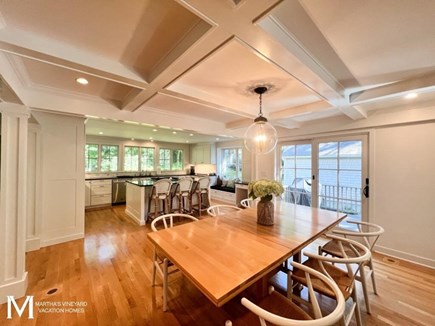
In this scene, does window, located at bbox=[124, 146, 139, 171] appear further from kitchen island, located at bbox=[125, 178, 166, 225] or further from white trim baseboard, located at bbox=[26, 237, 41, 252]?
white trim baseboard, located at bbox=[26, 237, 41, 252]

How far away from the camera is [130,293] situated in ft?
6.46

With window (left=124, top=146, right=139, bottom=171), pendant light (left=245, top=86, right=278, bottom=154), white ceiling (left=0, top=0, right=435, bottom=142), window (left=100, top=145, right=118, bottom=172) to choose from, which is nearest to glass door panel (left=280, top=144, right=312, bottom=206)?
white ceiling (left=0, top=0, right=435, bottom=142)

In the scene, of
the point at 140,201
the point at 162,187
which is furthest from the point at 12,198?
the point at 162,187

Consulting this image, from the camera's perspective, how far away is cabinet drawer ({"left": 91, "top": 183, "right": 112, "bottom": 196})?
17.8 feet

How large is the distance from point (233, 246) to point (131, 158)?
6345 millimetres

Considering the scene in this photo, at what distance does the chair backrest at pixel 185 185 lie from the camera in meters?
4.57

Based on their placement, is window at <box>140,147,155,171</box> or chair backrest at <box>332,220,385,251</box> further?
window at <box>140,147,155,171</box>

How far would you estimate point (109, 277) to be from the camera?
2.23 meters

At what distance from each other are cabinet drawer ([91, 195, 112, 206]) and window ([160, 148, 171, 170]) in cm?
236

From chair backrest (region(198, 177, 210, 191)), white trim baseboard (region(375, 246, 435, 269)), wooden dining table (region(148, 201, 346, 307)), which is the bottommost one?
white trim baseboard (region(375, 246, 435, 269))

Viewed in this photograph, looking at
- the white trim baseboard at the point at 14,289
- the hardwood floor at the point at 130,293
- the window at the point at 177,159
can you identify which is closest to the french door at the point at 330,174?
the hardwood floor at the point at 130,293

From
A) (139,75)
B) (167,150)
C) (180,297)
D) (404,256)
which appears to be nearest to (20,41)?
(139,75)

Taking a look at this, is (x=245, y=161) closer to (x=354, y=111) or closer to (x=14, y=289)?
(x=354, y=111)

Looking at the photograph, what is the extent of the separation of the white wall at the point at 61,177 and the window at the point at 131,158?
351 cm
